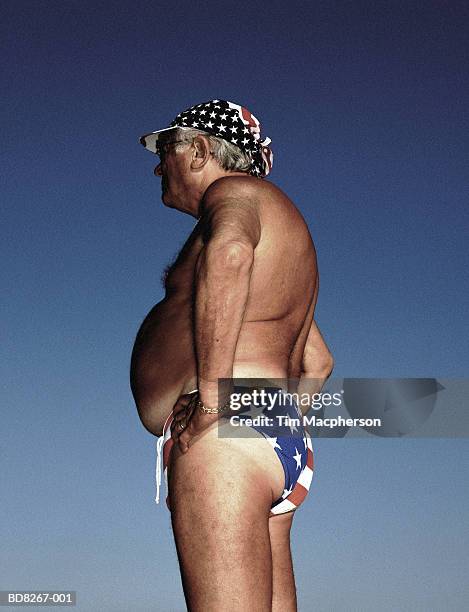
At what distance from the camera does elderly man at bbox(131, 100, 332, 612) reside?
108 inches

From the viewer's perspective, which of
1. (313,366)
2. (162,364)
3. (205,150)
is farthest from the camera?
(313,366)

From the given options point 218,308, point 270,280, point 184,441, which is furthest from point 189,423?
point 270,280

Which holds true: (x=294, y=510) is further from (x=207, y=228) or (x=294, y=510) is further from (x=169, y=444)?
(x=207, y=228)

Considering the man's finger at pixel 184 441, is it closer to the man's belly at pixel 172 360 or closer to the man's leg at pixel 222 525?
the man's leg at pixel 222 525

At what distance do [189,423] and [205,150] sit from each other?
1198 mm

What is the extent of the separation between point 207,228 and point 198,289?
24 cm

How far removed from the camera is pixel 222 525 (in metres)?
→ 2.71

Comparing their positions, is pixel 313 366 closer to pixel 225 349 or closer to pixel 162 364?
pixel 162 364

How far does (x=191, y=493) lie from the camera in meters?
2.78

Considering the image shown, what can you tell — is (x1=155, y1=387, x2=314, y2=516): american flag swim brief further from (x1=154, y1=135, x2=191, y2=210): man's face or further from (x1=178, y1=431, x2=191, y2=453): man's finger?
(x1=154, y1=135, x2=191, y2=210): man's face

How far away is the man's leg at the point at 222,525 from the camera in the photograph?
2.69 metres

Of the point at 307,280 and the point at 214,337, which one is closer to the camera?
the point at 214,337

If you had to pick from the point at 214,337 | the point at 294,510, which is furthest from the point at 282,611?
the point at 214,337

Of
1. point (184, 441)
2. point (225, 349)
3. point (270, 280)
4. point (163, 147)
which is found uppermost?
point (163, 147)
